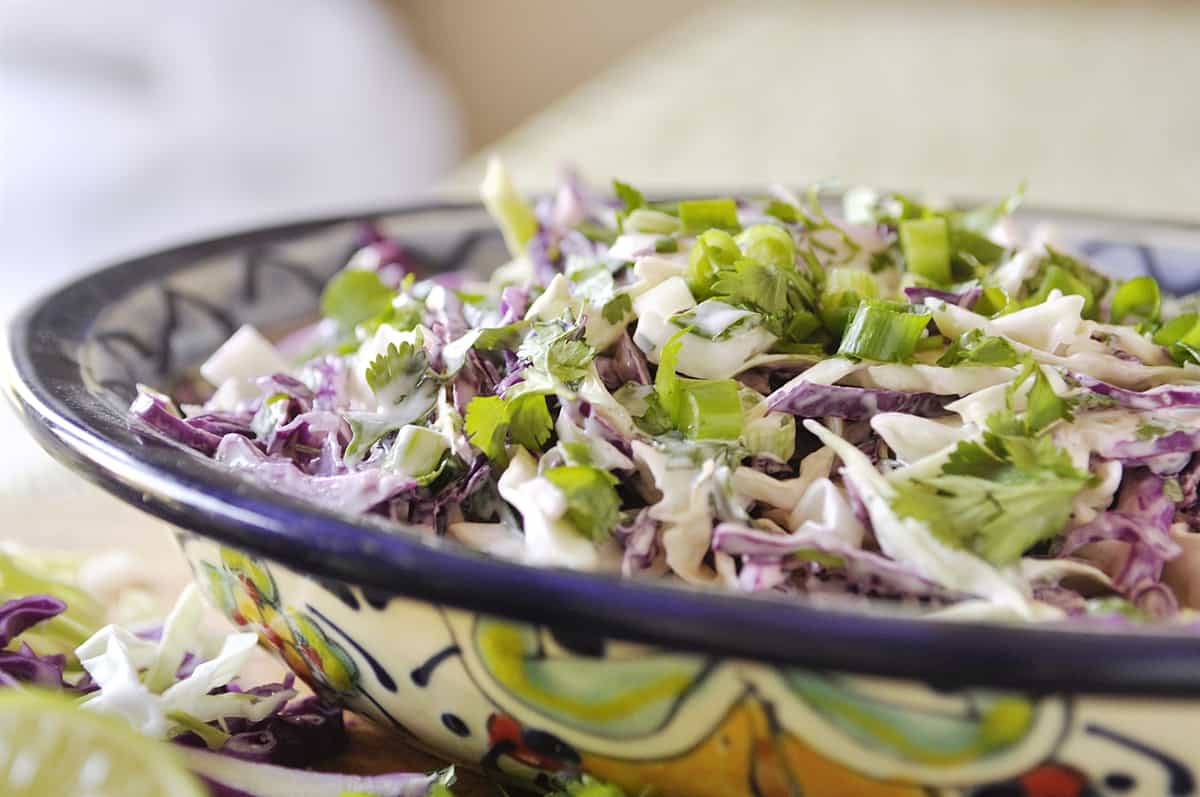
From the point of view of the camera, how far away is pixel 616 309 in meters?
0.83

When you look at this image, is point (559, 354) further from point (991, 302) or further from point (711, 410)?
point (991, 302)

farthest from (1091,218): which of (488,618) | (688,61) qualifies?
(688,61)

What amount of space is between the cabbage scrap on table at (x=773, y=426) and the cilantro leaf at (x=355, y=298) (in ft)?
0.49

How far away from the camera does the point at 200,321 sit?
1245 mm

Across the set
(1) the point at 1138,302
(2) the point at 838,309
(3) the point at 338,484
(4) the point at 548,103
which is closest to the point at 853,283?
(2) the point at 838,309

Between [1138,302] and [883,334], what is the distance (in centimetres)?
33

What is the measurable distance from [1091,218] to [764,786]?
3.38ft

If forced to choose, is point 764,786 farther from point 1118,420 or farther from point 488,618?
point 1118,420

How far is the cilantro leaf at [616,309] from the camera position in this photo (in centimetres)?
83

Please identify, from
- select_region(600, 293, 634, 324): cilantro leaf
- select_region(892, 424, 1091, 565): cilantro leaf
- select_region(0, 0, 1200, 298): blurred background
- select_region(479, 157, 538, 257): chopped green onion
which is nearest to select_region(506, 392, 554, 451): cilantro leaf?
select_region(600, 293, 634, 324): cilantro leaf

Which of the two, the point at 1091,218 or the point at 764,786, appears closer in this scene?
the point at 764,786

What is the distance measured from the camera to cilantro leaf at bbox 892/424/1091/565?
657 millimetres

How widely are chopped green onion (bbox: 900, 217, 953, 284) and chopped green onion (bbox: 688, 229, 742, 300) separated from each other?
0.59ft

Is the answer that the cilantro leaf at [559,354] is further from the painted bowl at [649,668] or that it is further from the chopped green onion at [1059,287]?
the chopped green onion at [1059,287]
